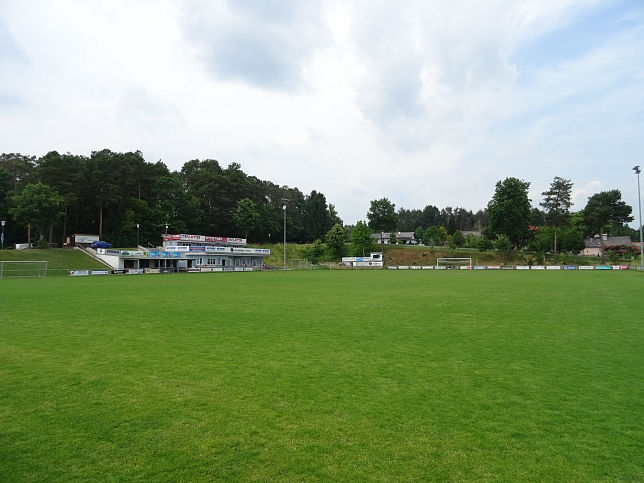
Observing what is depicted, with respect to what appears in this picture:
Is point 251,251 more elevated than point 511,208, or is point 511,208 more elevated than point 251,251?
point 511,208

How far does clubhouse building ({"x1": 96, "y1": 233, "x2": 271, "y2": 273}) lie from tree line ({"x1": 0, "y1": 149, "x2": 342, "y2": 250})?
11.6m

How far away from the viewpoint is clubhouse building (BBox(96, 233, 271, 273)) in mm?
57031

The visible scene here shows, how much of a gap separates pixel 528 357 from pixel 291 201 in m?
112

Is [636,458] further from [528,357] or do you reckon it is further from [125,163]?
[125,163]

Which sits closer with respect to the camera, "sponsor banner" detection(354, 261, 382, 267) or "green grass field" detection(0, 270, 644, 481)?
"green grass field" detection(0, 270, 644, 481)

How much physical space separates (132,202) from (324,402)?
79624mm

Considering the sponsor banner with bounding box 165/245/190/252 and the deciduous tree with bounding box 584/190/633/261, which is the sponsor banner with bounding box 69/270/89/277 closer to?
the sponsor banner with bounding box 165/245/190/252

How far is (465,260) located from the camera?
268 ft

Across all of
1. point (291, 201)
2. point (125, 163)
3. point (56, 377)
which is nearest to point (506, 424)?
point (56, 377)

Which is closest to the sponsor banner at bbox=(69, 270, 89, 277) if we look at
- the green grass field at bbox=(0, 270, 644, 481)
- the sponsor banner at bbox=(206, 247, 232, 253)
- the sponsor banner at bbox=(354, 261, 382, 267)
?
the sponsor banner at bbox=(206, 247, 232, 253)

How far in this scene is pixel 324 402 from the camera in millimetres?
5852

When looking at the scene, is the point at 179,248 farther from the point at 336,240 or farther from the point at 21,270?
the point at 336,240

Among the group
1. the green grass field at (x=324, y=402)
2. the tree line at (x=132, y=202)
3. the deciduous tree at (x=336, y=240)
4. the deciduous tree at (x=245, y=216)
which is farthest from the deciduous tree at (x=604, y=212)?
the green grass field at (x=324, y=402)

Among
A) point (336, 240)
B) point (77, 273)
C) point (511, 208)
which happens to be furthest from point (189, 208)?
point (511, 208)
